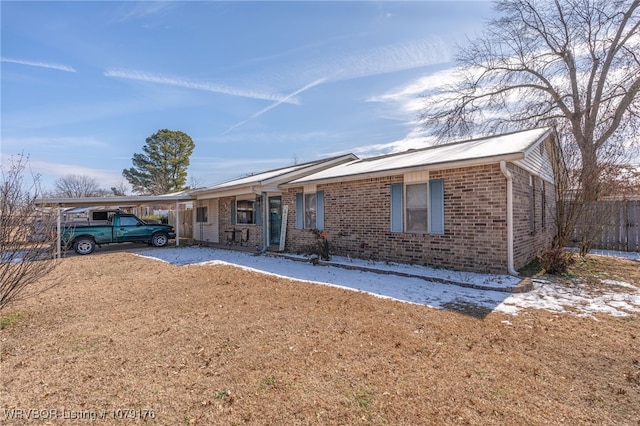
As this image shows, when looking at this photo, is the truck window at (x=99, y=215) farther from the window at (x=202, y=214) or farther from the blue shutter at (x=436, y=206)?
the blue shutter at (x=436, y=206)

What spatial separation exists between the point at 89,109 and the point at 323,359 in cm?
1183

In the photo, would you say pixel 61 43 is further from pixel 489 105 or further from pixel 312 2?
→ pixel 489 105

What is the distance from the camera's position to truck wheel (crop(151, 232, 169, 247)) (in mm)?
15777

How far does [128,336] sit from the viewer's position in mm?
4129

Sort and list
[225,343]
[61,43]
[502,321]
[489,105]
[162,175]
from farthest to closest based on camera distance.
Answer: [162,175]
[489,105]
[61,43]
[502,321]
[225,343]

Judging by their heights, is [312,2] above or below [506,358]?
above

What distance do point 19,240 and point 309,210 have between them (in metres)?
8.20

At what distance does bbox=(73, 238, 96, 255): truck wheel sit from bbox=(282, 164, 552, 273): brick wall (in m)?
10.1

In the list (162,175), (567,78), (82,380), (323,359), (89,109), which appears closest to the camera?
(82,380)

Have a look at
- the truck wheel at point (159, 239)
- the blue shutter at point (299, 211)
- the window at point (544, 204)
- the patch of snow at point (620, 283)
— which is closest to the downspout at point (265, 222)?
the blue shutter at point (299, 211)

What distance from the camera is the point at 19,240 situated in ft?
14.6

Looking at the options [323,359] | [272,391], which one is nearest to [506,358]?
[323,359]

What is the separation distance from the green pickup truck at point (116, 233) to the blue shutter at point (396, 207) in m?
12.3

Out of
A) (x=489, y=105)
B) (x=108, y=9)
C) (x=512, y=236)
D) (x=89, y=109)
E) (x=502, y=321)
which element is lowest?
(x=502, y=321)
